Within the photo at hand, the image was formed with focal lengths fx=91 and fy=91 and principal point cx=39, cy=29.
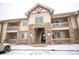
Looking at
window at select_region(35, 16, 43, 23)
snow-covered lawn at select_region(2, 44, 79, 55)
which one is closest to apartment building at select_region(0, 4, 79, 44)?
window at select_region(35, 16, 43, 23)

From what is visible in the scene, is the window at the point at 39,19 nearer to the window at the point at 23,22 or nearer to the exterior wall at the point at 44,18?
the exterior wall at the point at 44,18

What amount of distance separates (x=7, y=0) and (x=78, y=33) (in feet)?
16.7

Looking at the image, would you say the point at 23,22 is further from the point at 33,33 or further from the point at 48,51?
the point at 48,51

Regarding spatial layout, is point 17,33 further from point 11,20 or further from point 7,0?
point 7,0

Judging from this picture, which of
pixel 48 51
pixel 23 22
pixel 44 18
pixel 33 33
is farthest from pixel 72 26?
pixel 23 22

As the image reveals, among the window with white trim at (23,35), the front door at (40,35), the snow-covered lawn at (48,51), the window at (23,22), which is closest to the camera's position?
the snow-covered lawn at (48,51)

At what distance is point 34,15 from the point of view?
24.2 feet

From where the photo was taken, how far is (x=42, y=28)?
7137mm

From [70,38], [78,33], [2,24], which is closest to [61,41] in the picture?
[70,38]

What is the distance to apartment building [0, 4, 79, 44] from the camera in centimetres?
657

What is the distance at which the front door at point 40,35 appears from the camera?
21.5 feet

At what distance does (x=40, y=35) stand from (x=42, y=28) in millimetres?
594

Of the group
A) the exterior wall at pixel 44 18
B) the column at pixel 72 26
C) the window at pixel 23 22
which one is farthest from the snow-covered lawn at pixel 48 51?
the window at pixel 23 22

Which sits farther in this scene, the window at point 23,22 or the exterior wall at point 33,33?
the window at point 23,22
